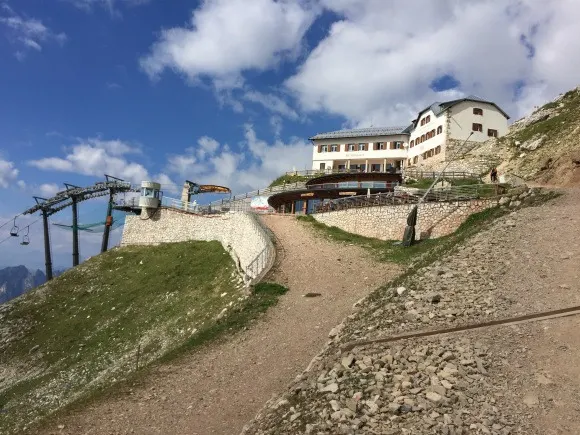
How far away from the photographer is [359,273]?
24.6m

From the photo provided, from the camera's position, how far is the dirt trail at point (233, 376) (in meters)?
11.6

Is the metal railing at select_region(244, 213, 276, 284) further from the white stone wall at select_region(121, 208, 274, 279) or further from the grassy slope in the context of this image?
the grassy slope

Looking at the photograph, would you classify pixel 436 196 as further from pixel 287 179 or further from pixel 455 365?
pixel 287 179

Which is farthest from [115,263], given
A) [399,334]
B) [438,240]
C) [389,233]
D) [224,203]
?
[399,334]

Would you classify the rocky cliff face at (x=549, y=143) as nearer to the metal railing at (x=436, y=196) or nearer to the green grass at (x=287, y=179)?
the metal railing at (x=436, y=196)

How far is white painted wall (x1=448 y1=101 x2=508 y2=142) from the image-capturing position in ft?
205

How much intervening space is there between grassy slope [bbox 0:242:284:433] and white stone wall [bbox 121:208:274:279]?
1.50 meters

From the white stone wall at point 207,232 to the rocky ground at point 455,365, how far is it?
542 inches

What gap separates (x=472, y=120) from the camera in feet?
207

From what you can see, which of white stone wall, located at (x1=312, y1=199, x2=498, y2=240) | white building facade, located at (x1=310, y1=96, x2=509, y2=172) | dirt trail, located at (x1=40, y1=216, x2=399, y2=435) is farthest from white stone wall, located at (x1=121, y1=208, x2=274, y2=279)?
white building facade, located at (x1=310, y1=96, x2=509, y2=172)

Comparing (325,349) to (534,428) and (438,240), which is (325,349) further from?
(438,240)

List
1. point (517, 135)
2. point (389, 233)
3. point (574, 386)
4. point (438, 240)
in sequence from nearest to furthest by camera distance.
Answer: point (574, 386) → point (438, 240) → point (389, 233) → point (517, 135)

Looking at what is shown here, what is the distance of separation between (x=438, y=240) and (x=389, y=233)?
16.6 feet

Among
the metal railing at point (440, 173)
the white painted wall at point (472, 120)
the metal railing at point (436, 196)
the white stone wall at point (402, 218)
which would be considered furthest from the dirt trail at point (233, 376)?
the white painted wall at point (472, 120)
